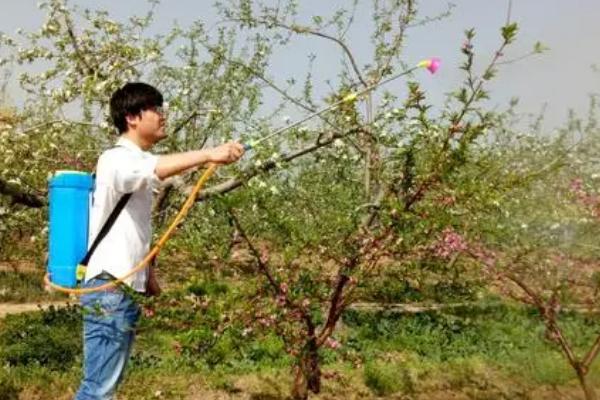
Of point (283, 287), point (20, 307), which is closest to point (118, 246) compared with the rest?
point (283, 287)

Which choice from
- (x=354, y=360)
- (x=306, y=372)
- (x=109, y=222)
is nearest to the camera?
(x=109, y=222)

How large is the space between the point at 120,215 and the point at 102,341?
681 mm

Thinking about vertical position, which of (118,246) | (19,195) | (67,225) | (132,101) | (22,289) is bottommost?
(22,289)

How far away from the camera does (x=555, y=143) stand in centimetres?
1841

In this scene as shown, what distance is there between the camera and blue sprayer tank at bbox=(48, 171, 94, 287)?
402 cm

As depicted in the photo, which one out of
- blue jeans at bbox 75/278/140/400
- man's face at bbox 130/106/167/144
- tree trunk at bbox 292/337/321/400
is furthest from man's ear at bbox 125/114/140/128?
tree trunk at bbox 292/337/321/400

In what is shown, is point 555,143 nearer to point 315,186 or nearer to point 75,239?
point 315,186

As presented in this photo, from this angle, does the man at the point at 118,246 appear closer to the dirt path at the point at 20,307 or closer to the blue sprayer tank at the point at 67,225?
the blue sprayer tank at the point at 67,225

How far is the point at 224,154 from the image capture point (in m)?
3.85

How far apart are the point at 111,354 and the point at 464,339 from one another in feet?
25.2

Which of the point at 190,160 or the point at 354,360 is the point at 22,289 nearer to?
the point at 354,360

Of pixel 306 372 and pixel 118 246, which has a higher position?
pixel 118 246

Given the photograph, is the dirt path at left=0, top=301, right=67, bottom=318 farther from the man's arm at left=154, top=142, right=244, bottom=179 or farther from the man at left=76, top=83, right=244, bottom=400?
the man's arm at left=154, top=142, right=244, bottom=179

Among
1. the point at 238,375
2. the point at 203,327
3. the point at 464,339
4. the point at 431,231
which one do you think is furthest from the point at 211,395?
the point at 464,339
